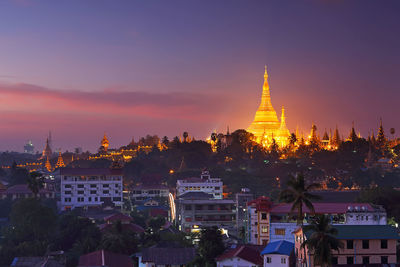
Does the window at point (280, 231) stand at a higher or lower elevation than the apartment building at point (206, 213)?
lower

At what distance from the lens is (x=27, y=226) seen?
253 ft

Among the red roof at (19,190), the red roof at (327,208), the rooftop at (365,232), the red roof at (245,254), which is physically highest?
the red roof at (19,190)

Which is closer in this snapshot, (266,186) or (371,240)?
(371,240)

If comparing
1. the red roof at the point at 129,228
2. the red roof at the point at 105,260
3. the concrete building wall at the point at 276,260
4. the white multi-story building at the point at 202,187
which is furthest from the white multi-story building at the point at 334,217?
the white multi-story building at the point at 202,187

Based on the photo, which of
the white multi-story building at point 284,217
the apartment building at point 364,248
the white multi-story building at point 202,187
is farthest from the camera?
the white multi-story building at point 202,187

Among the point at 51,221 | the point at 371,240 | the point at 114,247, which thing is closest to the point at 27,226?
the point at 51,221

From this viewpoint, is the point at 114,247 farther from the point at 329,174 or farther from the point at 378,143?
the point at 378,143

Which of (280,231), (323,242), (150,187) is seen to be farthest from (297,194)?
(150,187)

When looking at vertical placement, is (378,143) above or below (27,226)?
above

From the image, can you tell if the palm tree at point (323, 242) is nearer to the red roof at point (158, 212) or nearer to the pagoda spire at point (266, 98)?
the red roof at point (158, 212)

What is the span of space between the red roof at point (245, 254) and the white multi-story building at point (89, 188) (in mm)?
47654

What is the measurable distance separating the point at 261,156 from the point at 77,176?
38.0 metres

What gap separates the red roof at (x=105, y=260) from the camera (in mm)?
58231

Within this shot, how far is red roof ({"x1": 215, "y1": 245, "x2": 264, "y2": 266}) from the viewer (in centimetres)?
5681
